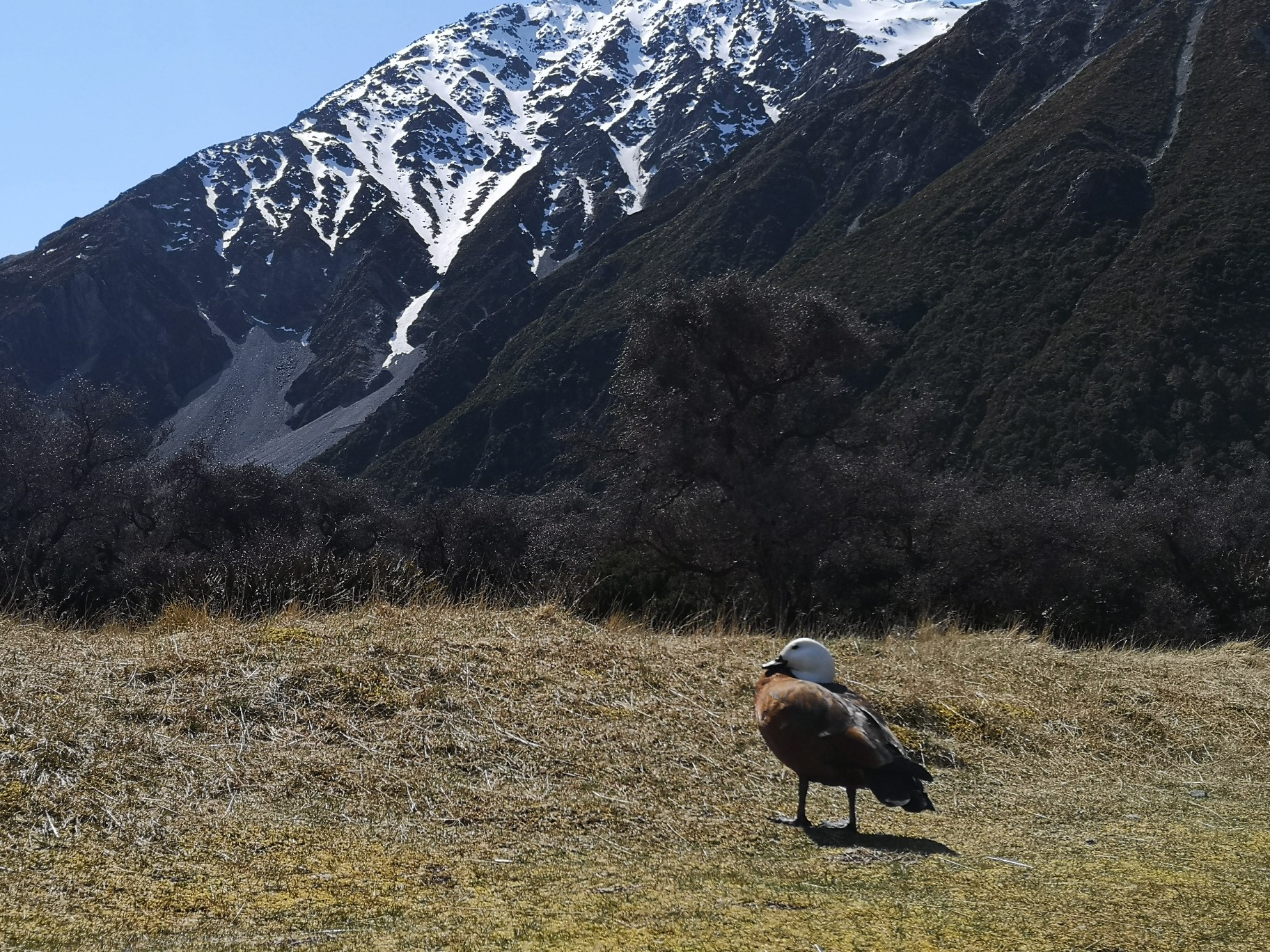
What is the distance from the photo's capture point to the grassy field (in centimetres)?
306

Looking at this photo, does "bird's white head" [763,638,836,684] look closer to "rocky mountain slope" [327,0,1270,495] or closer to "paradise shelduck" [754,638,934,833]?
"paradise shelduck" [754,638,934,833]

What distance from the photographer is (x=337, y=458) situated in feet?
441

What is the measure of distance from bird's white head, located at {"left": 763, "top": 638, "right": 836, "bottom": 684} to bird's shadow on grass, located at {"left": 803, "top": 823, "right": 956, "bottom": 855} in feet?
2.24

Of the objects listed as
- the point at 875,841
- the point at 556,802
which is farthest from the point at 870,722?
the point at 556,802

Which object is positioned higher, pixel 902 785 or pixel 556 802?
pixel 902 785

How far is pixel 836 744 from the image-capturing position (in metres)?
4.23

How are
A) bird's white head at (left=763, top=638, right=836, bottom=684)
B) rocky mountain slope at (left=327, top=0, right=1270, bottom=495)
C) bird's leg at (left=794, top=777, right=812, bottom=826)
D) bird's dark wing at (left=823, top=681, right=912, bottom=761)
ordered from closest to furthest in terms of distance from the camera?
bird's dark wing at (left=823, top=681, right=912, bottom=761) → bird's leg at (left=794, top=777, right=812, bottom=826) → bird's white head at (left=763, top=638, right=836, bottom=684) → rocky mountain slope at (left=327, top=0, right=1270, bottom=495)

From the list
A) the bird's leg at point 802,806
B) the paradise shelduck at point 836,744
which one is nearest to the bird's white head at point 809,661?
the paradise shelduck at point 836,744

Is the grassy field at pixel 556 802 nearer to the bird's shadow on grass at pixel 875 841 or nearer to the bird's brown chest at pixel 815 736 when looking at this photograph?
the bird's shadow on grass at pixel 875 841

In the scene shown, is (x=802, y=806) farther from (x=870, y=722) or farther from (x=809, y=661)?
(x=809, y=661)

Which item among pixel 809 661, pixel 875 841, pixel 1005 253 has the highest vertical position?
pixel 1005 253

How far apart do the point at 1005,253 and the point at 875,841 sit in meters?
81.6

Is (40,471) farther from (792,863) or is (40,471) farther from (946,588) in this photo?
(792,863)

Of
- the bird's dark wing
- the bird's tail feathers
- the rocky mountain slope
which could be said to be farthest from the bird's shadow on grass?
the rocky mountain slope
